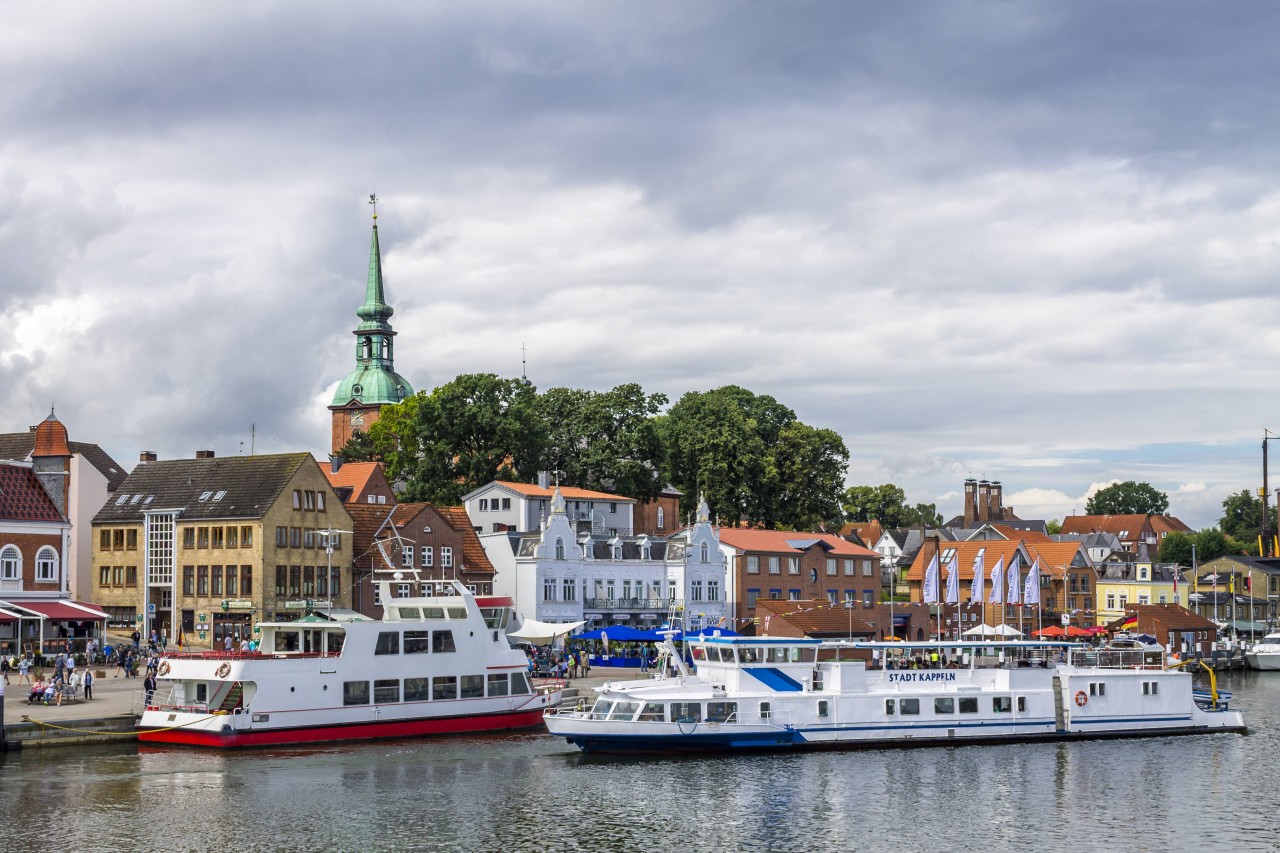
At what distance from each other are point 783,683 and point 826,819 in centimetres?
1355

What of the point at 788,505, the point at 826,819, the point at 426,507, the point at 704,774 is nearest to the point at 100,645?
the point at 426,507

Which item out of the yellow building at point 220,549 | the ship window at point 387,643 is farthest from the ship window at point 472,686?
the yellow building at point 220,549

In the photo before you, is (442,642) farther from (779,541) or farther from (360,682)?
(779,541)

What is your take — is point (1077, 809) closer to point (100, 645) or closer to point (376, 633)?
point (376, 633)

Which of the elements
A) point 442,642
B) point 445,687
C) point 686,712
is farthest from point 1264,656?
point 442,642

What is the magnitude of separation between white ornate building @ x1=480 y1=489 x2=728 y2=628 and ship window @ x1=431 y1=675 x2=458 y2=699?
32.4 m

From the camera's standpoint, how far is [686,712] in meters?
55.4

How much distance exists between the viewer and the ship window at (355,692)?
57.3 meters

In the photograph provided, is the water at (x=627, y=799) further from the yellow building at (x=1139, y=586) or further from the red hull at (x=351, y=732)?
the yellow building at (x=1139, y=586)

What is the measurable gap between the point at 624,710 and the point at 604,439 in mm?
64460

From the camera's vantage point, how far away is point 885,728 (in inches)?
2302

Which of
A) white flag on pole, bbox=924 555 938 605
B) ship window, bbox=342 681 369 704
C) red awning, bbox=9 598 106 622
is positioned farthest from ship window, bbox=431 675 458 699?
white flag on pole, bbox=924 555 938 605

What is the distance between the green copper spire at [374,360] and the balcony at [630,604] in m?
73.7

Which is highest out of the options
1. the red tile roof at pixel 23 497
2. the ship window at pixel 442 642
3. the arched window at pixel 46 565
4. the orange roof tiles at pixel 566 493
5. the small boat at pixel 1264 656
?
the orange roof tiles at pixel 566 493
